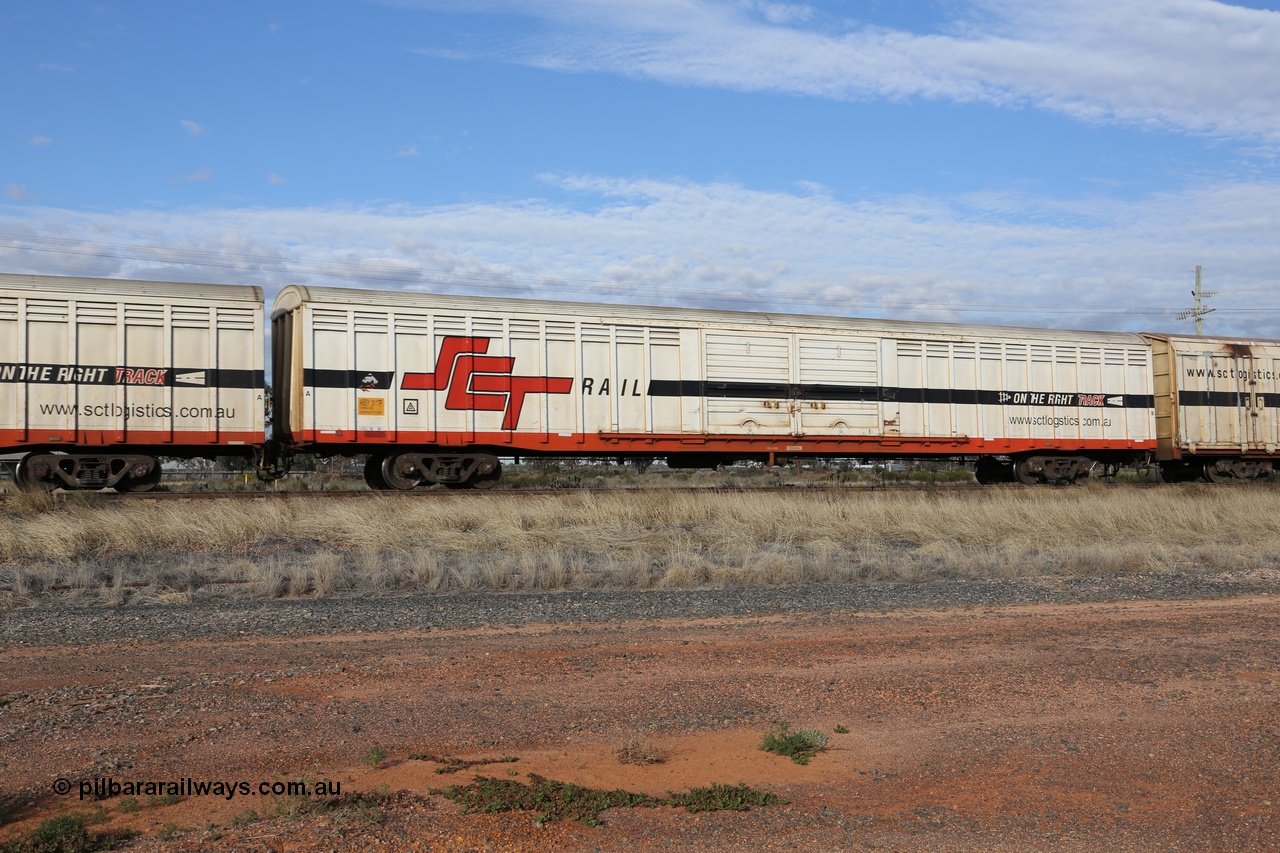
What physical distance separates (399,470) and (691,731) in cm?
1264

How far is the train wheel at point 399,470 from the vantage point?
16641 millimetres

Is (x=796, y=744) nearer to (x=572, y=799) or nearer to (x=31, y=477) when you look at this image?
(x=572, y=799)

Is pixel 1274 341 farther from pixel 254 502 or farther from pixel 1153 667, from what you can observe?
pixel 254 502

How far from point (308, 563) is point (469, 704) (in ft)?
18.1

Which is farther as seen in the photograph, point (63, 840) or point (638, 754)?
A: point (638, 754)

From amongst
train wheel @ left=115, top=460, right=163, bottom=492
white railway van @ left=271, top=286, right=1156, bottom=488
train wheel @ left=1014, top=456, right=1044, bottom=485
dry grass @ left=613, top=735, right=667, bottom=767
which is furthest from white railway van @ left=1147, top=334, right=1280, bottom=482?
dry grass @ left=613, top=735, right=667, bottom=767

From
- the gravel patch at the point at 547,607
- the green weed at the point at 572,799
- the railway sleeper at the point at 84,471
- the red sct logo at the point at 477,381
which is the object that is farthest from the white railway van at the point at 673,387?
the green weed at the point at 572,799

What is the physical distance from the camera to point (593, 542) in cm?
1217

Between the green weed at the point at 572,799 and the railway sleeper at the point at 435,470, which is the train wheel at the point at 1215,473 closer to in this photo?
the railway sleeper at the point at 435,470

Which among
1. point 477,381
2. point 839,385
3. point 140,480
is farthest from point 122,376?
point 839,385

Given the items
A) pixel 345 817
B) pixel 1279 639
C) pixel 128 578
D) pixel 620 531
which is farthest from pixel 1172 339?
pixel 345 817

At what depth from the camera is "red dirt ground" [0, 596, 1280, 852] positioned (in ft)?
11.8

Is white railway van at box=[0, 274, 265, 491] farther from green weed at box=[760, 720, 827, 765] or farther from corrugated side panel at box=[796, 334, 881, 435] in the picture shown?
green weed at box=[760, 720, 827, 765]

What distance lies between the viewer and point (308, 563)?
33.0 feet
